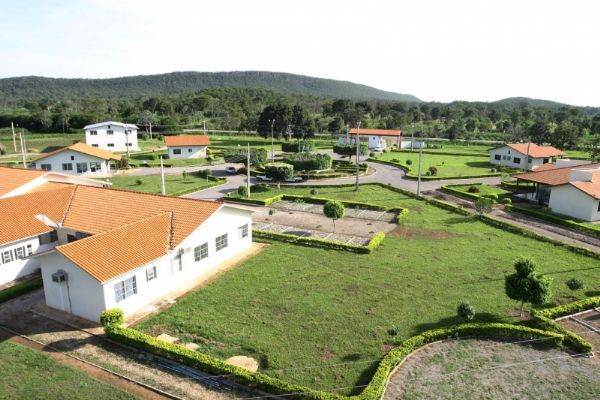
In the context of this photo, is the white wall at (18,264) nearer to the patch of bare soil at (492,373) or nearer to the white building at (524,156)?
the patch of bare soil at (492,373)

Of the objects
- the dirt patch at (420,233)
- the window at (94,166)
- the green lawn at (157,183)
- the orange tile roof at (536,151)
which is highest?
the orange tile roof at (536,151)

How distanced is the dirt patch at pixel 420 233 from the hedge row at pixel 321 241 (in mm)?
1861

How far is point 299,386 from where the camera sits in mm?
15656

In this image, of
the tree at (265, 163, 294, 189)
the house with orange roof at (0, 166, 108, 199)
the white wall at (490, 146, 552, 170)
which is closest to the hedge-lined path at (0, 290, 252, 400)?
the house with orange roof at (0, 166, 108, 199)

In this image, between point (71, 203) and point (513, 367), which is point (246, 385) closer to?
point (513, 367)

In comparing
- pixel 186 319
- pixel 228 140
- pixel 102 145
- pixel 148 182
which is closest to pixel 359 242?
pixel 186 319

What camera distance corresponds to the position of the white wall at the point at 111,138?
281 feet

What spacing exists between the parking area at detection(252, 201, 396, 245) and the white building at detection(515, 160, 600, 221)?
1679 centimetres

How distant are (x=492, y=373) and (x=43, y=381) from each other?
58.4 ft

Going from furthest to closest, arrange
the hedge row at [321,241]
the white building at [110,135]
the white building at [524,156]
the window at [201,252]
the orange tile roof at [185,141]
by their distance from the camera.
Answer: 1. the white building at [110,135]
2. the orange tile roof at [185,141]
3. the white building at [524,156]
4. the hedge row at [321,241]
5. the window at [201,252]

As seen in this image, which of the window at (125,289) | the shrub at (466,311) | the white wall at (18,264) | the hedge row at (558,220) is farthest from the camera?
the hedge row at (558,220)

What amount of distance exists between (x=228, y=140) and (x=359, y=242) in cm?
8499

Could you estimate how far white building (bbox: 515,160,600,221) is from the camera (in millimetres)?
38594

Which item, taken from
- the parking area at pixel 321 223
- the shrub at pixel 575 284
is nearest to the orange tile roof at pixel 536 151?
the parking area at pixel 321 223
